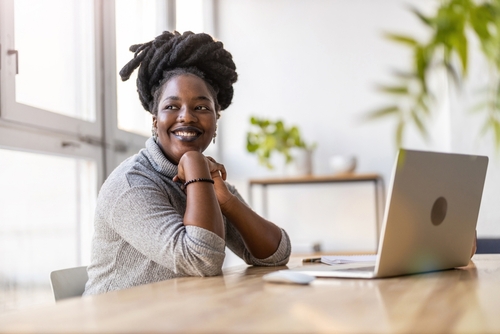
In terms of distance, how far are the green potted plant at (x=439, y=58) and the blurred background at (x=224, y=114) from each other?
3.00ft

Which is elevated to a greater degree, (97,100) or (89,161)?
(97,100)

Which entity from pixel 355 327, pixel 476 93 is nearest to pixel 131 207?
pixel 355 327

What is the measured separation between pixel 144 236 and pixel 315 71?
294cm

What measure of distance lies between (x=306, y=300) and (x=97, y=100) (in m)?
2.03

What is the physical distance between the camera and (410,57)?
0.48 meters

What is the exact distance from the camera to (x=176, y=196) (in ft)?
5.77

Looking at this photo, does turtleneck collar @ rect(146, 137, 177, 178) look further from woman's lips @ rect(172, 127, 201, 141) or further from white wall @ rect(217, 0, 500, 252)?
white wall @ rect(217, 0, 500, 252)

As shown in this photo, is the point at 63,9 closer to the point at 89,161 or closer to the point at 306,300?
the point at 89,161

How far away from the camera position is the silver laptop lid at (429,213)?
3.90 feet

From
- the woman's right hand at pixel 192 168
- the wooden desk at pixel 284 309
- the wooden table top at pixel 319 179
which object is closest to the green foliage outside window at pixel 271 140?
the wooden table top at pixel 319 179

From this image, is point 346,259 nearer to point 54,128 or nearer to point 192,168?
point 192,168

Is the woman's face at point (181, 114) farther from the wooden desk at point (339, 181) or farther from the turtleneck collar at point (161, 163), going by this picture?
the wooden desk at point (339, 181)

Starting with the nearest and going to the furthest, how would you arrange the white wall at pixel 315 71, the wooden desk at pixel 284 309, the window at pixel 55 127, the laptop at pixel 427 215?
the wooden desk at pixel 284 309 → the laptop at pixel 427 215 → the window at pixel 55 127 → the white wall at pixel 315 71

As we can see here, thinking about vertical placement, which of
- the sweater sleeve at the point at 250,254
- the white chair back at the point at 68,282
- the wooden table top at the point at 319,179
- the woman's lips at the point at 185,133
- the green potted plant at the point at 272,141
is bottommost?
the white chair back at the point at 68,282
